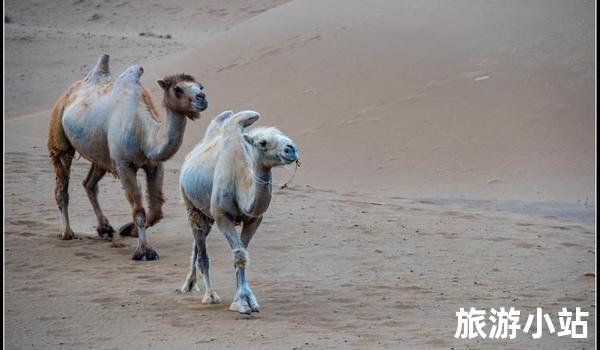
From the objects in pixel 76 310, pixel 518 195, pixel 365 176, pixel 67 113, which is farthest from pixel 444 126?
pixel 76 310

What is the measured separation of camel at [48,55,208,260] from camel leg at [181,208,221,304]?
120cm

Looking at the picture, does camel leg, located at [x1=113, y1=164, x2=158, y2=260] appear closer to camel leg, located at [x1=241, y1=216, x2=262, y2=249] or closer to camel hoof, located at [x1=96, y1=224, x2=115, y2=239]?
camel hoof, located at [x1=96, y1=224, x2=115, y2=239]

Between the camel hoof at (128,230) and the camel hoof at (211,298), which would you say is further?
the camel hoof at (128,230)

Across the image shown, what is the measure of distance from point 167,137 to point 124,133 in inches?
28.4

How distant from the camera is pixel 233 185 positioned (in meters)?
7.60

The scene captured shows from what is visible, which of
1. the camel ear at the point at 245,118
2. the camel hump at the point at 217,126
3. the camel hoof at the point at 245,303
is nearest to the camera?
the camel hoof at the point at 245,303

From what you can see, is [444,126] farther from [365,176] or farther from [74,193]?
[74,193]

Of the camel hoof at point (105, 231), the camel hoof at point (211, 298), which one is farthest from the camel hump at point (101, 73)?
the camel hoof at point (211, 298)

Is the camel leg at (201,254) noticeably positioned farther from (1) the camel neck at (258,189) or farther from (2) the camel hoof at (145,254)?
(2) the camel hoof at (145,254)

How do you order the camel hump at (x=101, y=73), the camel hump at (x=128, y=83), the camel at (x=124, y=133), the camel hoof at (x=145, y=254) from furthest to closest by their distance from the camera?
the camel hump at (x=101, y=73) → the camel hump at (x=128, y=83) → the camel hoof at (x=145, y=254) → the camel at (x=124, y=133)

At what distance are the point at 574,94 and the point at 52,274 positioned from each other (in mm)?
10306

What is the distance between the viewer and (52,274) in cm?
925

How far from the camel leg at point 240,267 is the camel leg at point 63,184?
3799 mm

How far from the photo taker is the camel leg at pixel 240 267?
7551 mm
